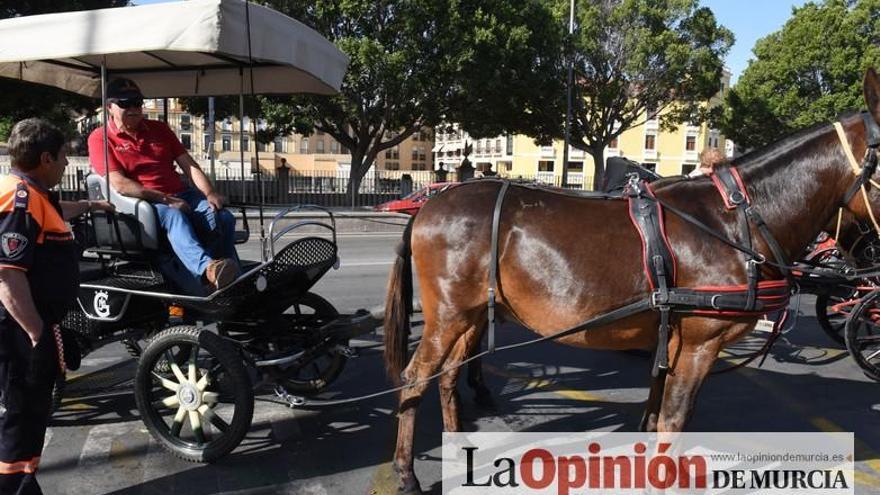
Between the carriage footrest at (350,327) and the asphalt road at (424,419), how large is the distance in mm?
671

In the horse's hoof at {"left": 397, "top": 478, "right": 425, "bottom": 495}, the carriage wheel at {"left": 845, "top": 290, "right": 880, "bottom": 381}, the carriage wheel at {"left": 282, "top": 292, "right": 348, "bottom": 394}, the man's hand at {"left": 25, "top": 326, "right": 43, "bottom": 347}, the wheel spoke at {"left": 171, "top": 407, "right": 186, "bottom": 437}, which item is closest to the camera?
the man's hand at {"left": 25, "top": 326, "right": 43, "bottom": 347}

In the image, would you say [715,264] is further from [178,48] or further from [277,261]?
[178,48]

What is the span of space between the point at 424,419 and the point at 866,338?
3.92m

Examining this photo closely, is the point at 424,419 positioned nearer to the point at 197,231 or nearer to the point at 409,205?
the point at 197,231

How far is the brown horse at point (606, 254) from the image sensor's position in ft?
10.5

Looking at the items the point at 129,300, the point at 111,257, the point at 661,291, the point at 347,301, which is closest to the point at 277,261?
the point at 129,300

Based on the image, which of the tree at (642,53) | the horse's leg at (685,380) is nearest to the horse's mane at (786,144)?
the horse's leg at (685,380)

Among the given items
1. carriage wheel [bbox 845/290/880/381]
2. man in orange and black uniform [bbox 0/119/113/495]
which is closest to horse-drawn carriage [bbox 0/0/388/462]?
man in orange and black uniform [bbox 0/119/113/495]

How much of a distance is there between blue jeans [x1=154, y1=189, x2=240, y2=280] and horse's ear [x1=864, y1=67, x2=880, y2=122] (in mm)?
3694

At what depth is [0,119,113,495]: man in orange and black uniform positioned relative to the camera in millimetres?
2787

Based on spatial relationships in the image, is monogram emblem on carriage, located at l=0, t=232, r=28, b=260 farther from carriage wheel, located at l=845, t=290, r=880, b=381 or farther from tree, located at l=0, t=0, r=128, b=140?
tree, located at l=0, t=0, r=128, b=140

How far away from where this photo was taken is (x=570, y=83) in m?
27.1

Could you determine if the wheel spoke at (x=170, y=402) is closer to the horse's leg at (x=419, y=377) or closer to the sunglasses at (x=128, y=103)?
the horse's leg at (x=419, y=377)

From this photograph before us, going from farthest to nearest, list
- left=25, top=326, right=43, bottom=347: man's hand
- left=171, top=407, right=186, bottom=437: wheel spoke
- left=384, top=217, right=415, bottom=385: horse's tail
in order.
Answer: left=171, top=407, right=186, bottom=437: wheel spoke, left=384, top=217, right=415, bottom=385: horse's tail, left=25, top=326, right=43, bottom=347: man's hand
